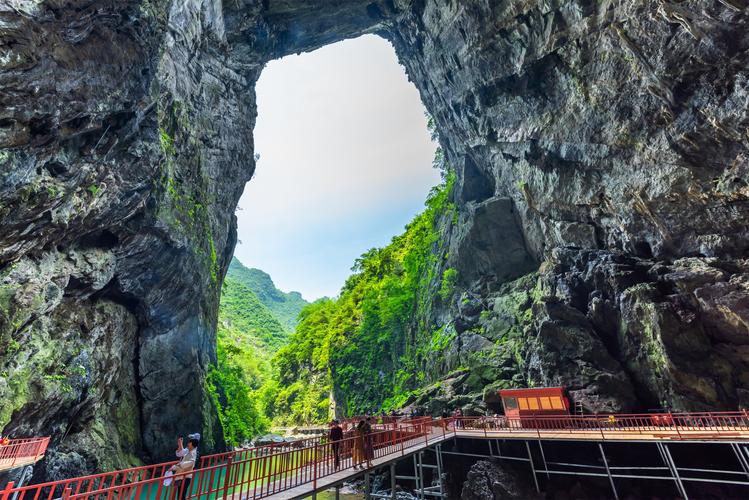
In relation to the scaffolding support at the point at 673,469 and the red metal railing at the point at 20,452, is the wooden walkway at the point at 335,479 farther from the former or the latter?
the scaffolding support at the point at 673,469

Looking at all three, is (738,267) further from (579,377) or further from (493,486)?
(493,486)

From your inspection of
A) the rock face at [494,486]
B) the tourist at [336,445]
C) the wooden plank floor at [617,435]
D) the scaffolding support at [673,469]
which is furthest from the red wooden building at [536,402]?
the tourist at [336,445]

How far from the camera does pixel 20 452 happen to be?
11078 mm

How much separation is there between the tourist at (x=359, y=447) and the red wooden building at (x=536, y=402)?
1137 centimetres

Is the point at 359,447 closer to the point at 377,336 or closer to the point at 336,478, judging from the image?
the point at 336,478

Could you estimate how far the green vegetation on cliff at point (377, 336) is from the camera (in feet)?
115

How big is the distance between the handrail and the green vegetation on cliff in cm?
1234

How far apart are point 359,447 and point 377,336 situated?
29226 mm

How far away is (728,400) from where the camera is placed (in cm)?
1509

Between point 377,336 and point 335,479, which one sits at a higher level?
point 377,336

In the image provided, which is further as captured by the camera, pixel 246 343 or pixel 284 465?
pixel 246 343

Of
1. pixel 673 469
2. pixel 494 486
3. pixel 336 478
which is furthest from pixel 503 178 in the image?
pixel 336 478

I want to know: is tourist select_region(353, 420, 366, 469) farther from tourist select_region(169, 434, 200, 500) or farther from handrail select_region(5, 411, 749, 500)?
tourist select_region(169, 434, 200, 500)

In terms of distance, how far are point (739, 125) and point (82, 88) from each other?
80.3 feet
